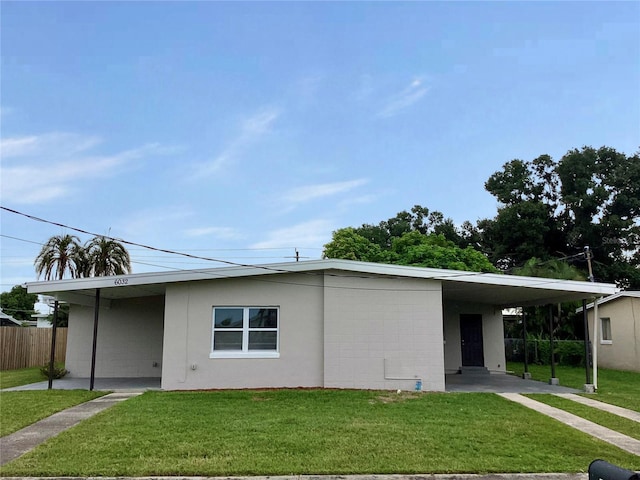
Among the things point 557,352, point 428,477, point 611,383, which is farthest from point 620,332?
point 428,477

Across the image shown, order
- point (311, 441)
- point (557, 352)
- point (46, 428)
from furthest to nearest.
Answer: point (557, 352), point (46, 428), point (311, 441)

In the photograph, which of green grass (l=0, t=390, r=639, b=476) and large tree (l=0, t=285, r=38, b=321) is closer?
green grass (l=0, t=390, r=639, b=476)

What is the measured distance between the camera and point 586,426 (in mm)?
8969

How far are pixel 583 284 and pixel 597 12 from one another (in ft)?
23.4

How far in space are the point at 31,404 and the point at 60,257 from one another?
18.4m

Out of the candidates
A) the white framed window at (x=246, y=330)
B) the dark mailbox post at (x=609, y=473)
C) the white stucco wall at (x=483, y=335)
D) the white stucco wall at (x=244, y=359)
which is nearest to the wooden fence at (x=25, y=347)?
the white stucco wall at (x=244, y=359)

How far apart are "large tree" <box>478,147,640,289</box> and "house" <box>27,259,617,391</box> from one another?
20.0 meters

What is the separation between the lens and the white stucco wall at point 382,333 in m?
13.0

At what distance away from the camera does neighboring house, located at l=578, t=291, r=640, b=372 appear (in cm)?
2162

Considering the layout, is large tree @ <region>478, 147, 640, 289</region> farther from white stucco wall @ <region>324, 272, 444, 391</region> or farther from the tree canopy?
white stucco wall @ <region>324, 272, 444, 391</region>

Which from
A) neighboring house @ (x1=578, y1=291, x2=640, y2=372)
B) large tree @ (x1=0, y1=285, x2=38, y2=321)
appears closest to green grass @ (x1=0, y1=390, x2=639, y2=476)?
neighboring house @ (x1=578, y1=291, x2=640, y2=372)

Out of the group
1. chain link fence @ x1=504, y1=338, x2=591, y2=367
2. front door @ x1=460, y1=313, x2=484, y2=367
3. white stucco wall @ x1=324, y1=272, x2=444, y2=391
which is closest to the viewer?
white stucco wall @ x1=324, y1=272, x2=444, y2=391

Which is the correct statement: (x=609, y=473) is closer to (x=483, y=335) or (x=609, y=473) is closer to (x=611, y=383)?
(x=611, y=383)

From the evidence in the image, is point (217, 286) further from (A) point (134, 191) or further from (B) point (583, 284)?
(B) point (583, 284)
